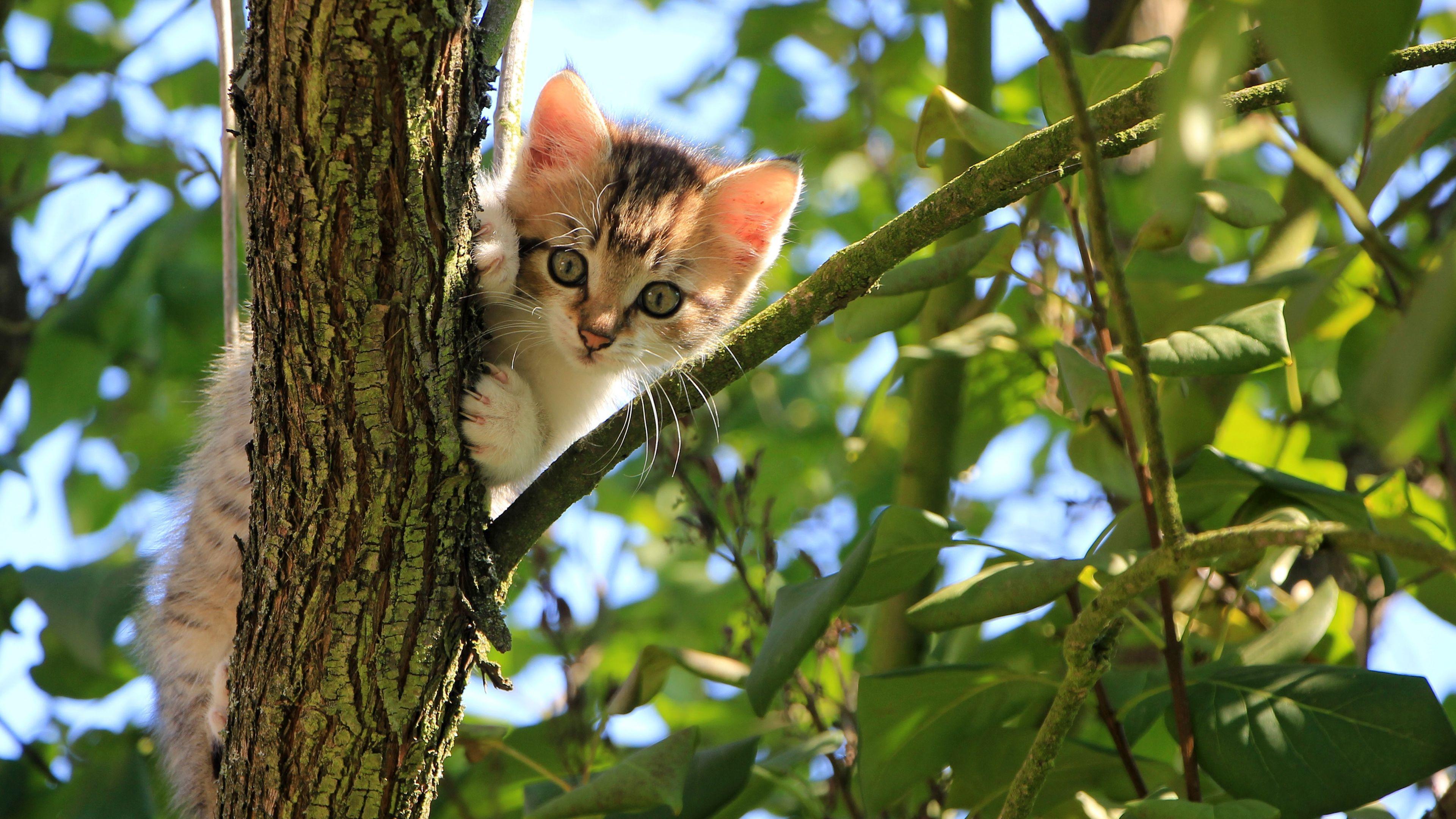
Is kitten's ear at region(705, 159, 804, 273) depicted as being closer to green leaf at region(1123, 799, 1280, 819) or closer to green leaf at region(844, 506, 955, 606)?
green leaf at region(844, 506, 955, 606)

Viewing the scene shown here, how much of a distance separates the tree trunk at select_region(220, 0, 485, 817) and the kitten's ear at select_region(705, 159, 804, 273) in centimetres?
114

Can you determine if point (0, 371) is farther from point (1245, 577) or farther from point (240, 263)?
point (1245, 577)

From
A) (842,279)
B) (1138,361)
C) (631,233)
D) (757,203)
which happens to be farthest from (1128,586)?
(757,203)

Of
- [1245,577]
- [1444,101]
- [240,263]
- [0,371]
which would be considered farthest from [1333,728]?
[0,371]

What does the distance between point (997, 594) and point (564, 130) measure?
1.38m

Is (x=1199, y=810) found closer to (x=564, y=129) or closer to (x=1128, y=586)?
(x=1128, y=586)

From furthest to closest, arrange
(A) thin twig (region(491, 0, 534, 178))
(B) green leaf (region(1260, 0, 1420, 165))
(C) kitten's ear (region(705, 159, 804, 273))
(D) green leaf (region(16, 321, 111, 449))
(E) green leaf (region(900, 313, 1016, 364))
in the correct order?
(D) green leaf (region(16, 321, 111, 449)) → (C) kitten's ear (region(705, 159, 804, 273)) → (A) thin twig (region(491, 0, 534, 178)) → (E) green leaf (region(900, 313, 1016, 364)) → (B) green leaf (region(1260, 0, 1420, 165))

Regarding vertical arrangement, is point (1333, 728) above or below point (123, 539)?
below

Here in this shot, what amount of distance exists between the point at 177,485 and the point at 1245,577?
7.54ft

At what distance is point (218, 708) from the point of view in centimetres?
185

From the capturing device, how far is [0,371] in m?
3.11

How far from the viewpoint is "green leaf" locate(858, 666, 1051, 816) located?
1.43 metres

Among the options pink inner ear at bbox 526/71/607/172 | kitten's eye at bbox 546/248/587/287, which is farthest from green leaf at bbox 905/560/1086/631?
pink inner ear at bbox 526/71/607/172

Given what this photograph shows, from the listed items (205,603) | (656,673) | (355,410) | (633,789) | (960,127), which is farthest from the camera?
(205,603)
